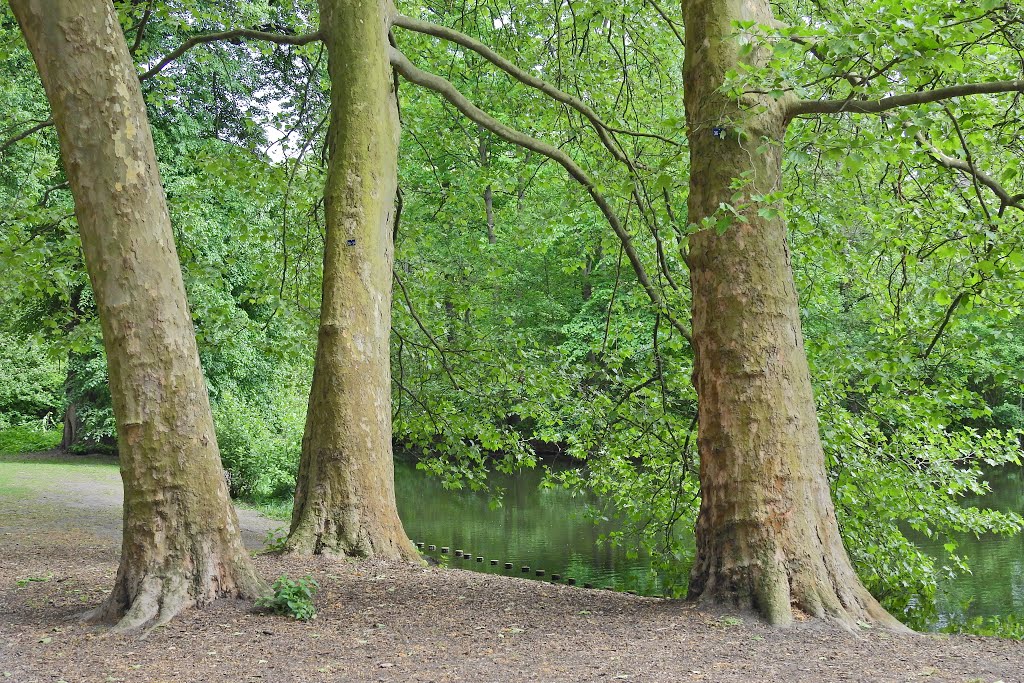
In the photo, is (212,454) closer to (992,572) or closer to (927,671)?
(927,671)

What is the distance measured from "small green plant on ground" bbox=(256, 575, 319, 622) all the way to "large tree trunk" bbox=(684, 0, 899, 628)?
7.52 ft

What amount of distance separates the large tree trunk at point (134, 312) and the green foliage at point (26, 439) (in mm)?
25519

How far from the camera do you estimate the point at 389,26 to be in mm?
8273

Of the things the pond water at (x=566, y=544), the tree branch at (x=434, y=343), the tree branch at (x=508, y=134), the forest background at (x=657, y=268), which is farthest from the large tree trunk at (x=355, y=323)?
the pond water at (x=566, y=544)

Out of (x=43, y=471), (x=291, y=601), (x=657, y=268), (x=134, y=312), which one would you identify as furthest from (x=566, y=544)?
(x=43, y=471)

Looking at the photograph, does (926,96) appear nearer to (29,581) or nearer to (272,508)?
(29,581)

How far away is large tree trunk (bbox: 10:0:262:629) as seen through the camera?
5109mm

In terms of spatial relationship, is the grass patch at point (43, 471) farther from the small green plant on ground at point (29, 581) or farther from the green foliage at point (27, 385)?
the small green plant on ground at point (29, 581)

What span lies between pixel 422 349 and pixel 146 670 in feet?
23.7

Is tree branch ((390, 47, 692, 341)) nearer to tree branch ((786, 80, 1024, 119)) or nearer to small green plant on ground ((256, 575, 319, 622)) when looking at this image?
tree branch ((786, 80, 1024, 119))

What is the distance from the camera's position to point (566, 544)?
16.2 m

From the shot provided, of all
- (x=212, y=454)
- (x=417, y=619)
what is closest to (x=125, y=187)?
(x=212, y=454)

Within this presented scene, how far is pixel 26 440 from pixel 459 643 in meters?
29.0

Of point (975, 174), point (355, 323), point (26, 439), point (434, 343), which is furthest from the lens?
point (26, 439)
